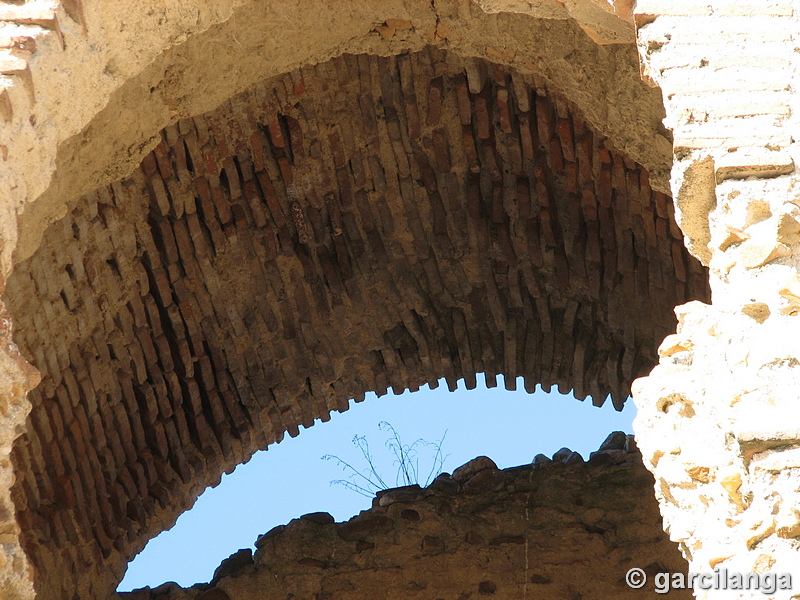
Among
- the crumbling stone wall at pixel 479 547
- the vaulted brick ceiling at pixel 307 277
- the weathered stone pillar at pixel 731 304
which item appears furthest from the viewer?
the crumbling stone wall at pixel 479 547

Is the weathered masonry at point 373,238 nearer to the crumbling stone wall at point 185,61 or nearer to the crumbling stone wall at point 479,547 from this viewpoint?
the crumbling stone wall at point 185,61

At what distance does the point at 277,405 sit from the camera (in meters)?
5.10

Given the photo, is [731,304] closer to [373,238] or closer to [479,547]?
[373,238]

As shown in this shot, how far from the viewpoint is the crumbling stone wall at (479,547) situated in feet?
16.7

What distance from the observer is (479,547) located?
206 inches

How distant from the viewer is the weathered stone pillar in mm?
1803

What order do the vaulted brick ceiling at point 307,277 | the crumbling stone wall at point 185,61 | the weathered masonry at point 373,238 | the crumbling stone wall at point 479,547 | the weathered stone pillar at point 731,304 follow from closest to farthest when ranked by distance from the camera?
the weathered stone pillar at point 731,304 → the weathered masonry at point 373,238 → the crumbling stone wall at point 185,61 → the vaulted brick ceiling at point 307,277 → the crumbling stone wall at point 479,547

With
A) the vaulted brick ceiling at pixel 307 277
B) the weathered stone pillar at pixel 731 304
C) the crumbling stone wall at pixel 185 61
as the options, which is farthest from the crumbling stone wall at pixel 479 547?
the weathered stone pillar at pixel 731 304

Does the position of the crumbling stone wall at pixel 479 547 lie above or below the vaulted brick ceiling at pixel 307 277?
below

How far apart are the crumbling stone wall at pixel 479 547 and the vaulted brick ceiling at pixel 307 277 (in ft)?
1.90

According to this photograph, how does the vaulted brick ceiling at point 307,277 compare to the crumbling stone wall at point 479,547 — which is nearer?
the vaulted brick ceiling at point 307,277

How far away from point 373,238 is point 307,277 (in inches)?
15.0

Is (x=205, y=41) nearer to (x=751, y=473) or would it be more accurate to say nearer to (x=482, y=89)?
(x=482, y=89)

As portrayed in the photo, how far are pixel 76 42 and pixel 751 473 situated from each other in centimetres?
184
